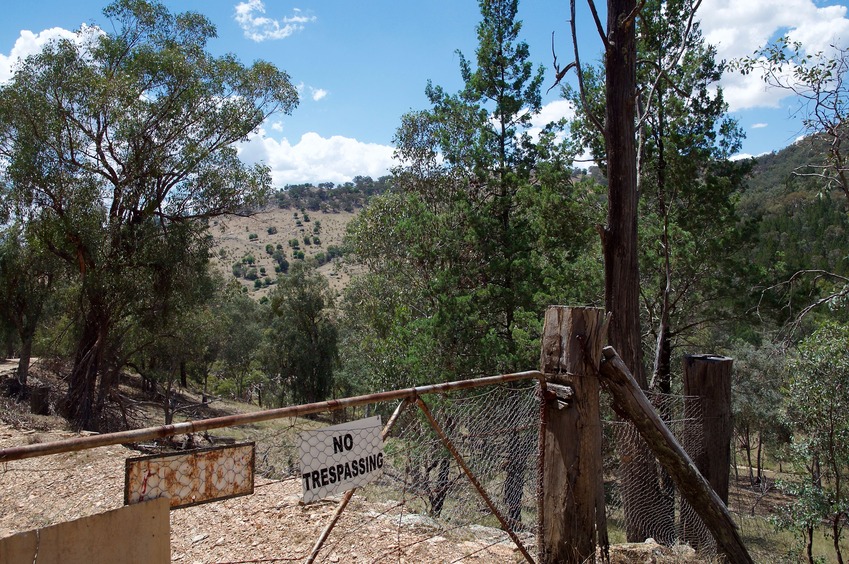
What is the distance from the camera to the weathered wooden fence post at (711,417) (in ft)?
15.9

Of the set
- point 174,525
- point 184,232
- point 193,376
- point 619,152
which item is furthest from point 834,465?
point 193,376

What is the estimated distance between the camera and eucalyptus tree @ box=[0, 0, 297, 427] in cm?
1337

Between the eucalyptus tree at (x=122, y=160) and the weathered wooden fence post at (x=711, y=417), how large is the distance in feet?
41.7

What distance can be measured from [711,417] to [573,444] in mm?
1902

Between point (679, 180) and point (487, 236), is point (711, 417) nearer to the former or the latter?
point (487, 236)

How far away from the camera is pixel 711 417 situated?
4.85 m

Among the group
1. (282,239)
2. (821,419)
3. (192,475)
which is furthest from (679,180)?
(282,239)

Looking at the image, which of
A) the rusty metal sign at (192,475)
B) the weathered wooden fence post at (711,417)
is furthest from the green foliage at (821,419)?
the rusty metal sign at (192,475)

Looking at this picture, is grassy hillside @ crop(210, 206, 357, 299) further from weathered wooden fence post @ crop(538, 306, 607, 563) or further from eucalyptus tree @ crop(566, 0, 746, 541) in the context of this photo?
weathered wooden fence post @ crop(538, 306, 607, 563)

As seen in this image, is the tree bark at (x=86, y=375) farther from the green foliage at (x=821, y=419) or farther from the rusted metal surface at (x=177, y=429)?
the green foliage at (x=821, y=419)

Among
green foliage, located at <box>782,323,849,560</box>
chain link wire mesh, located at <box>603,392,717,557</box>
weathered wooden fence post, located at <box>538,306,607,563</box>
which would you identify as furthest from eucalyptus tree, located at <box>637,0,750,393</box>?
weathered wooden fence post, located at <box>538,306,607,563</box>

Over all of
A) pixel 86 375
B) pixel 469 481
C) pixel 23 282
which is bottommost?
pixel 86 375

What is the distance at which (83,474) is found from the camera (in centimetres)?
695

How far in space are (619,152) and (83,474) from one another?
6.77m
